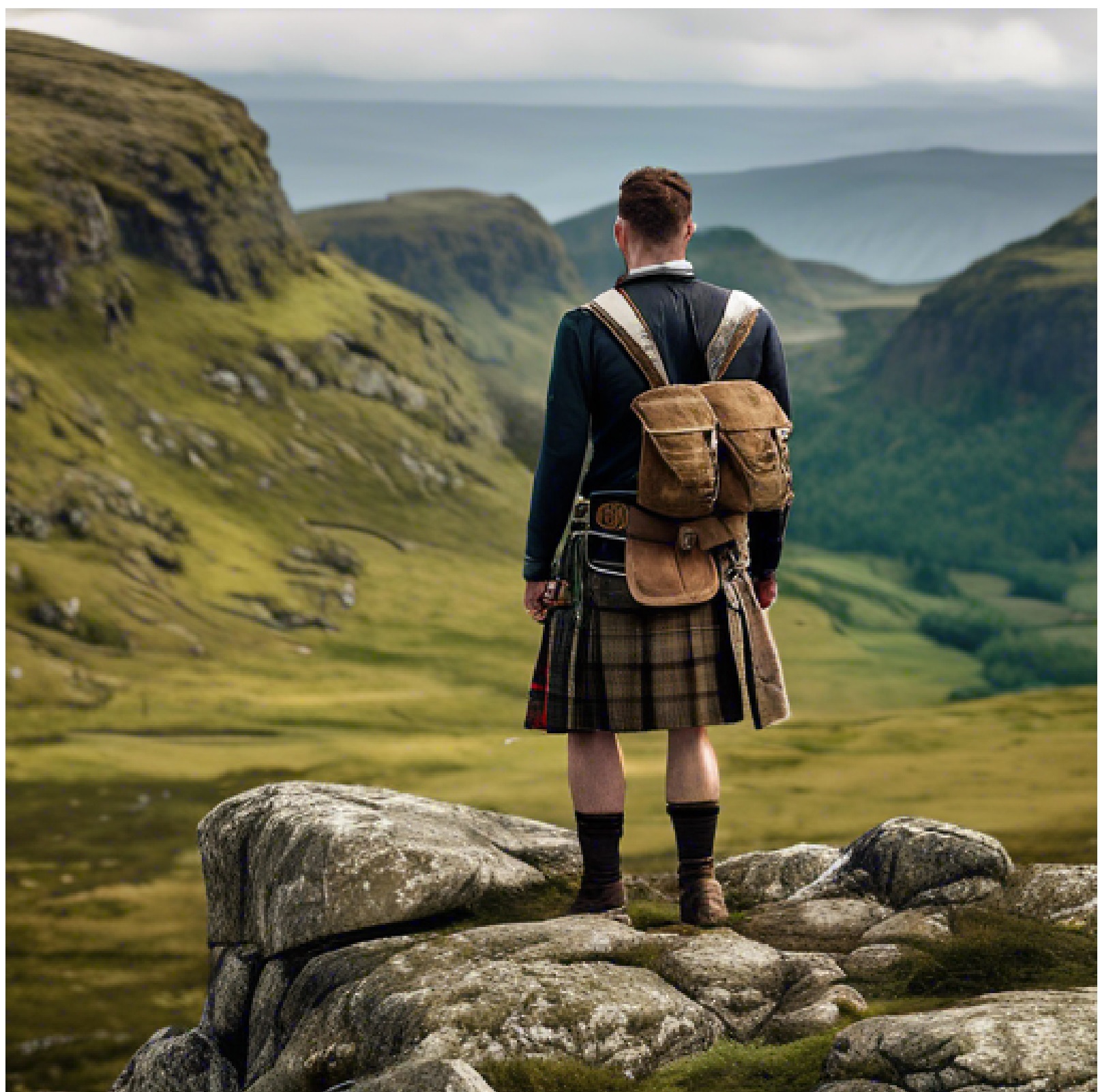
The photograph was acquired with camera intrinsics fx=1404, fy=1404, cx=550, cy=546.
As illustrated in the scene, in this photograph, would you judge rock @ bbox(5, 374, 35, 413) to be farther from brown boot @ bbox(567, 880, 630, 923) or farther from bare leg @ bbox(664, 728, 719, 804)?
bare leg @ bbox(664, 728, 719, 804)

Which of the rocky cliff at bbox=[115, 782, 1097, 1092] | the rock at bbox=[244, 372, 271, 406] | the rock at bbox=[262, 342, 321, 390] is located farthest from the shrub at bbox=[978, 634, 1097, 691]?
the rocky cliff at bbox=[115, 782, 1097, 1092]

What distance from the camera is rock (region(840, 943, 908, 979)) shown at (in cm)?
835

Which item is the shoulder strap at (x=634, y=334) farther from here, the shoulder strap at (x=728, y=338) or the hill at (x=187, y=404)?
the hill at (x=187, y=404)

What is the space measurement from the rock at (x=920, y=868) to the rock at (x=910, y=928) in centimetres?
43

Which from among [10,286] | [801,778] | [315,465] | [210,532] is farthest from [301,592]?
[801,778]

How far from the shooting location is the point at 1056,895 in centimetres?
965

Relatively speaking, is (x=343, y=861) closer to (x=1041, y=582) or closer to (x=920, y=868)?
(x=920, y=868)

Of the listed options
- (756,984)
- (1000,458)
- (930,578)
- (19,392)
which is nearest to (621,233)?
(756,984)

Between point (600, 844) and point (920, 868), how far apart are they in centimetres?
255

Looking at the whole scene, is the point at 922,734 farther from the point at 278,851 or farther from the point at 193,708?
the point at 278,851

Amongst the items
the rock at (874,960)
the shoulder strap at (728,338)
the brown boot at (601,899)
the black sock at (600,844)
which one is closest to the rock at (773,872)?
the brown boot at (601,899)

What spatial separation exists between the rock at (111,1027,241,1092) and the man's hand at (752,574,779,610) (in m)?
4.76

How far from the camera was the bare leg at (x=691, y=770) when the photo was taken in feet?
29.4

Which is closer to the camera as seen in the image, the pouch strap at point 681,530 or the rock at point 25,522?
the pouch strap at point 681,530
